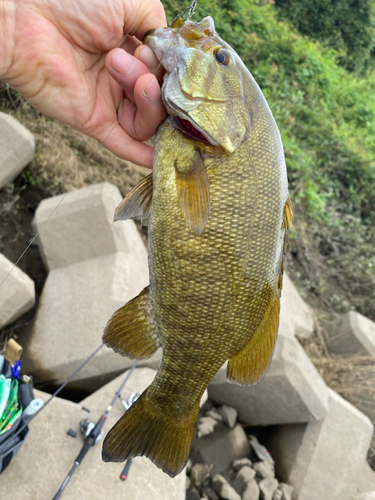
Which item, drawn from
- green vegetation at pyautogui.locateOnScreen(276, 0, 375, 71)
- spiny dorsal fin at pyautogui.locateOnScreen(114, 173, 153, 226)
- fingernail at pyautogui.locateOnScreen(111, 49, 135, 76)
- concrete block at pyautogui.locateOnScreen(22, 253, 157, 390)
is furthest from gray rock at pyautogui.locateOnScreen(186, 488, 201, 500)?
green vegetation at pyautogui.locateOnScreen(276, 0, 375, 71)

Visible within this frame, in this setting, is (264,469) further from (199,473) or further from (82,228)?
(82,228)

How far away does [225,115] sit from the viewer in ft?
4.34

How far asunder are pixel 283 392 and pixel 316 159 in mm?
6328

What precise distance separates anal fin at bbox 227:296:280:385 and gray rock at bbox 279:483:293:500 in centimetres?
246

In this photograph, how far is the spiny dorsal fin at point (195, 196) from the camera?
1.29 meters

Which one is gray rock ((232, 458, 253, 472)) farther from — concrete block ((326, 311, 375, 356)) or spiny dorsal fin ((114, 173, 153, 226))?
spiny dorsal fin ((114, 173, 153, 226))

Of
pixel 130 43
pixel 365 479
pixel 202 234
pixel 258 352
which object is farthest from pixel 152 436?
pixel 365 479

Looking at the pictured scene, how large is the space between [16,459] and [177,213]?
6.26 feet

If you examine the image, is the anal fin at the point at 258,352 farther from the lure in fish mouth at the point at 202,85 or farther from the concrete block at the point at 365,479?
the concrete block at the point at 365,479

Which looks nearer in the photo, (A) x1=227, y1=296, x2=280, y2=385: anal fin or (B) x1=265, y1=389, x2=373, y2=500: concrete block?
(A) x1=227, y1=296, x2=280, y2=385: anal fin

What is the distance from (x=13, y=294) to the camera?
277 centimetres

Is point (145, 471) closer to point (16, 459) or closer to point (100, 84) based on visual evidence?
point (16, 459)

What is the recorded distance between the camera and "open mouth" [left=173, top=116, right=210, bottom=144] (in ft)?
4.41

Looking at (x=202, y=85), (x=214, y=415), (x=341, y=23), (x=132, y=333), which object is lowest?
(x=214, y=415)
